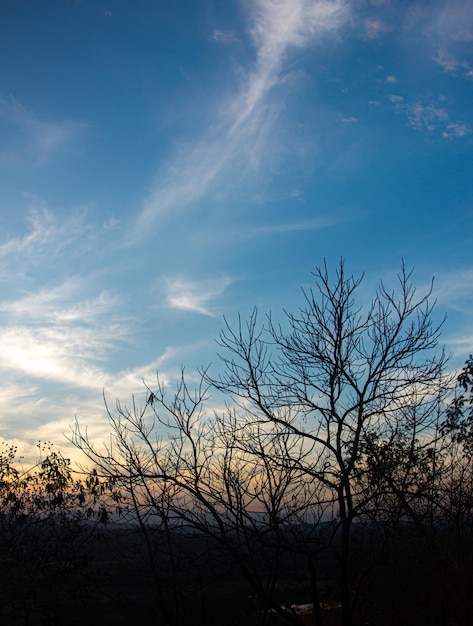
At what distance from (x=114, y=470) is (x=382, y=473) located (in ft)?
12.0

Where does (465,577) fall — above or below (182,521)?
below

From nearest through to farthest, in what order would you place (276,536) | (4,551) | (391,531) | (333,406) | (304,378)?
(276,536) < (391,531) < (333,406) < (304,378) < (4,551)

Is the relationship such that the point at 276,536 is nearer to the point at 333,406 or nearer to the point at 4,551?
the point at 333,406

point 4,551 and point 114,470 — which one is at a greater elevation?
point 114,470

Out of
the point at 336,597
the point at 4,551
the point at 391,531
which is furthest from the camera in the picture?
the point at 4,551

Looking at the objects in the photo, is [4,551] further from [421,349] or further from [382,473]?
Answer: [421,349]

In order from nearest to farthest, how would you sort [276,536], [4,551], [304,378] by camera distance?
[276,536] → [304,378] → [4,551]

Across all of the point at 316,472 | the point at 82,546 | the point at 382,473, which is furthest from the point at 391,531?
the point at 82,546

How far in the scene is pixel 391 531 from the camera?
20.1 ft

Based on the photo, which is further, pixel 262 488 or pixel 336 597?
pixel 336 597

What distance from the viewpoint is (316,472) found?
6285mm

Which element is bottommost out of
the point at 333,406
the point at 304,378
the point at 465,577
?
the point at 465,577

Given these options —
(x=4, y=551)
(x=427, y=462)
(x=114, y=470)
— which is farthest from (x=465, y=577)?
(x=4, y=551)

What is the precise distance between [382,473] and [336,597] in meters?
4.33
